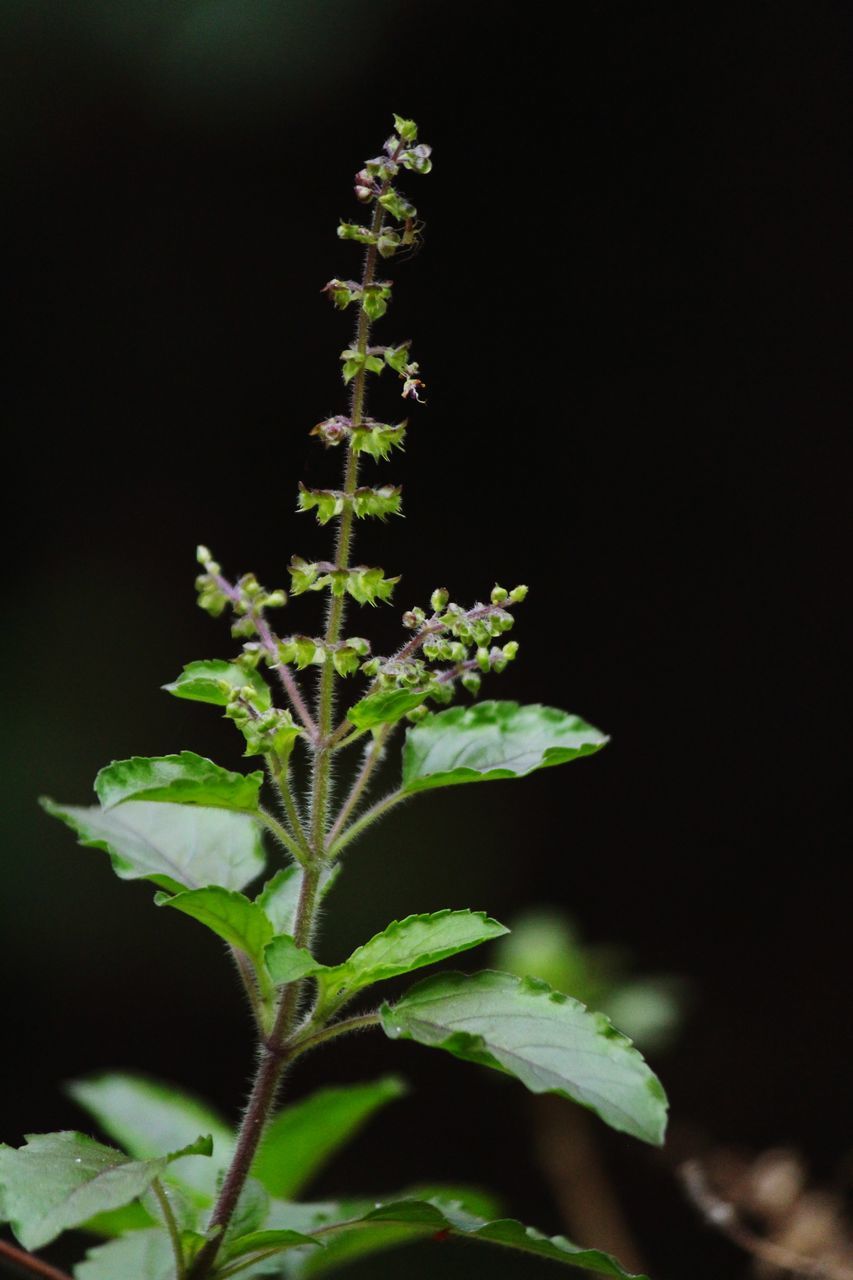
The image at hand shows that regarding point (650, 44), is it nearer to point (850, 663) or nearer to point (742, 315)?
point (742, 315)

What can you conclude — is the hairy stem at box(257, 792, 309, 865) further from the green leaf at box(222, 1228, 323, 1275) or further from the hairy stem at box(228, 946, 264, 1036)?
the green leaf at box(222, 1228, 323, 1275)

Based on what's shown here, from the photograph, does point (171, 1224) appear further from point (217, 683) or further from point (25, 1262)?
point (217, 683)

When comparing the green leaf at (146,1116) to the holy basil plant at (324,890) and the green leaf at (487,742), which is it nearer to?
the holy basil plant at (324,890)

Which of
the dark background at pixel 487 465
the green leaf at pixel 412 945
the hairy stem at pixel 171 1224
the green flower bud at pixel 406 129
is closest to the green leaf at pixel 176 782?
the green leaf at pixel 412 945

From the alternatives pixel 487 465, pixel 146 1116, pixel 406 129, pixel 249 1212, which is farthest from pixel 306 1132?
pixel 487 465

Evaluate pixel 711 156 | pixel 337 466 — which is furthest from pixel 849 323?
pixel 337 466

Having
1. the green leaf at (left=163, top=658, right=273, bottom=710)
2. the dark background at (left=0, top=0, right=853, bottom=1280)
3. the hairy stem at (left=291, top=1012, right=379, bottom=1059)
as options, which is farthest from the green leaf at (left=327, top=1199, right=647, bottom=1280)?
the dark background at (left=0, top=0, right=853, bottom=1280)
